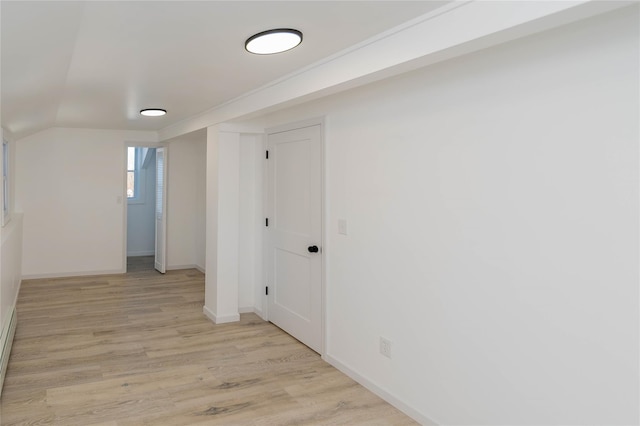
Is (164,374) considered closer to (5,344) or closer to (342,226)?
(5,344)

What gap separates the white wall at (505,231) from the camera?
1832mm

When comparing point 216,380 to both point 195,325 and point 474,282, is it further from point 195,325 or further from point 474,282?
point 474,282

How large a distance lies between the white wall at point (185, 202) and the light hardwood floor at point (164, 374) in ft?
7.44

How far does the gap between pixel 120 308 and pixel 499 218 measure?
4.50m

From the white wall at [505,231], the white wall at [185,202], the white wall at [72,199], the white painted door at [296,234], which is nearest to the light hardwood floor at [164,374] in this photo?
the white painted door at [296,234]

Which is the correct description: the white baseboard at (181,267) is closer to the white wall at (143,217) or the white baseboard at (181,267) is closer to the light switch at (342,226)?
the white wall at (143,217)

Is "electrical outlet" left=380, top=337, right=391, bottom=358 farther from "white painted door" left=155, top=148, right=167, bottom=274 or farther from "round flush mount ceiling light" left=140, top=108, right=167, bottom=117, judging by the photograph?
"white painted door" left=155, top=148, right=167, bottom=274

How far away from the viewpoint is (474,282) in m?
2.43

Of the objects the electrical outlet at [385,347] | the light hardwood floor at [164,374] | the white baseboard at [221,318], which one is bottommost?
the light hardwood floor at [164,374]

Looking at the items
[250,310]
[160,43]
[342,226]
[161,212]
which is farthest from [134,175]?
[160,43]

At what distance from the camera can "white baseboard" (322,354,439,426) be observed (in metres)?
2.75

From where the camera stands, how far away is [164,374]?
136 inches

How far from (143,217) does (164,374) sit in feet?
19.9

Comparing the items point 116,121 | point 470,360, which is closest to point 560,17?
point 470,360
